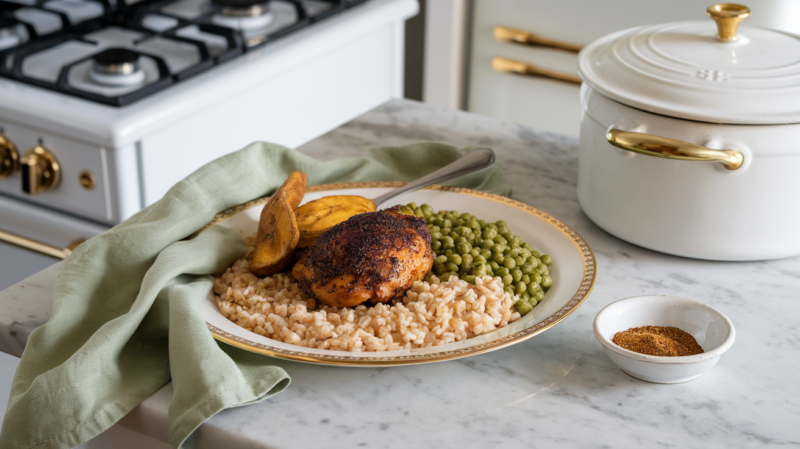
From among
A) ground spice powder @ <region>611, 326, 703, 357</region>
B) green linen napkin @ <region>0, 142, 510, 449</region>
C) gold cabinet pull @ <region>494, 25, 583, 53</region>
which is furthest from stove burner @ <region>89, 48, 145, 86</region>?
gold cabinet pull @ <region>494, 25, 583, 53</region>

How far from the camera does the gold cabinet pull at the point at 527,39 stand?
84.7 inches

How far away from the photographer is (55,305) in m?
0.74

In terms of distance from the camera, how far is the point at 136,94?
1339 mm

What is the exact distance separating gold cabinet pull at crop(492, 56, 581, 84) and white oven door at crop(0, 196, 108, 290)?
4.28ft

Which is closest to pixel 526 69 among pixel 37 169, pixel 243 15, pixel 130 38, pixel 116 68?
pixel 243 15

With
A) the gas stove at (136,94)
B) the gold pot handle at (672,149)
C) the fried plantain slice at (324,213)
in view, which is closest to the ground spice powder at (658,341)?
the gold pot handle at (672,149)

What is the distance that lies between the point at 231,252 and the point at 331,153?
1.36 feet

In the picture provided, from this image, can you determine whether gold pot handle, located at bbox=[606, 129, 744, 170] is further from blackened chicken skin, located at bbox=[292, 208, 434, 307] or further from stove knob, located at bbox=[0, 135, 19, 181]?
stove knob, located at bbox=[0, 135, 19, 181]

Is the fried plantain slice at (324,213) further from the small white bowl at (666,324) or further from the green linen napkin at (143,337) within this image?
the small white bowl at (666,324)

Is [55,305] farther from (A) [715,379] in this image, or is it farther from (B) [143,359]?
(A) [715,379]

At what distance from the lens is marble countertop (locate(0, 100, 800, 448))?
2.09ft

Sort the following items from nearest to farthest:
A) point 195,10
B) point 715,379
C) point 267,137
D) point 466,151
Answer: point 715,379 → point 466,151 → point 267,137 → point 195,10

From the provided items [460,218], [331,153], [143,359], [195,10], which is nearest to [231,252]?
[143,359]

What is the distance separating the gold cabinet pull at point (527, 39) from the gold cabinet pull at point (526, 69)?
0.20ft
